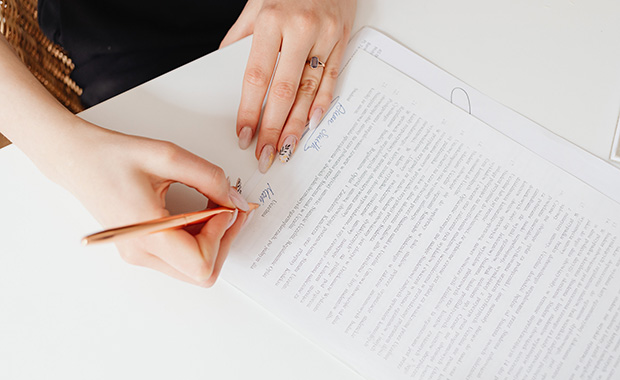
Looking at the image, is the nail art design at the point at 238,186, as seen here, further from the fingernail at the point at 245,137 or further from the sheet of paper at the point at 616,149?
the sheet of paper at the point at 616,149

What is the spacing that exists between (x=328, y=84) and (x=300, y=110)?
5cm

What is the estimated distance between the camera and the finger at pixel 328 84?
0.60 m

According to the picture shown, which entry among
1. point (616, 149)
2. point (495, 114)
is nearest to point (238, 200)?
point (495, 114)

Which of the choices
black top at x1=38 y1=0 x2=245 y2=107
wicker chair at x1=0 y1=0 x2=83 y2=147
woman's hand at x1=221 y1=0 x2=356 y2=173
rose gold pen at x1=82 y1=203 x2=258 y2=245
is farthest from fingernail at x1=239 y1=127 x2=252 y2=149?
wicker chair at x1=0 y1=0 x2=83 y2=147

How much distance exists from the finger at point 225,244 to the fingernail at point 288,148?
0.09 meters

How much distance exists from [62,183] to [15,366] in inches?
7.6

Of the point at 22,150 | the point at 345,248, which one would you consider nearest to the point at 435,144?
the point at 345,248

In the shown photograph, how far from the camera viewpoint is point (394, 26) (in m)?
0.67

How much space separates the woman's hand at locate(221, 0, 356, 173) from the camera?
22.7 inches

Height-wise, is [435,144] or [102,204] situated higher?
[435,144]

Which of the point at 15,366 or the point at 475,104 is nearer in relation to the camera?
the point at 15,366

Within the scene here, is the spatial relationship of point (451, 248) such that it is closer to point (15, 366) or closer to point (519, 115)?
point (519, 115)

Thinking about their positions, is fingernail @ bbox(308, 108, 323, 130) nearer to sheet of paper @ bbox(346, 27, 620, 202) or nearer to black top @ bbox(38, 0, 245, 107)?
sheet of paper @ bbox(346, 27, 620, 202)
